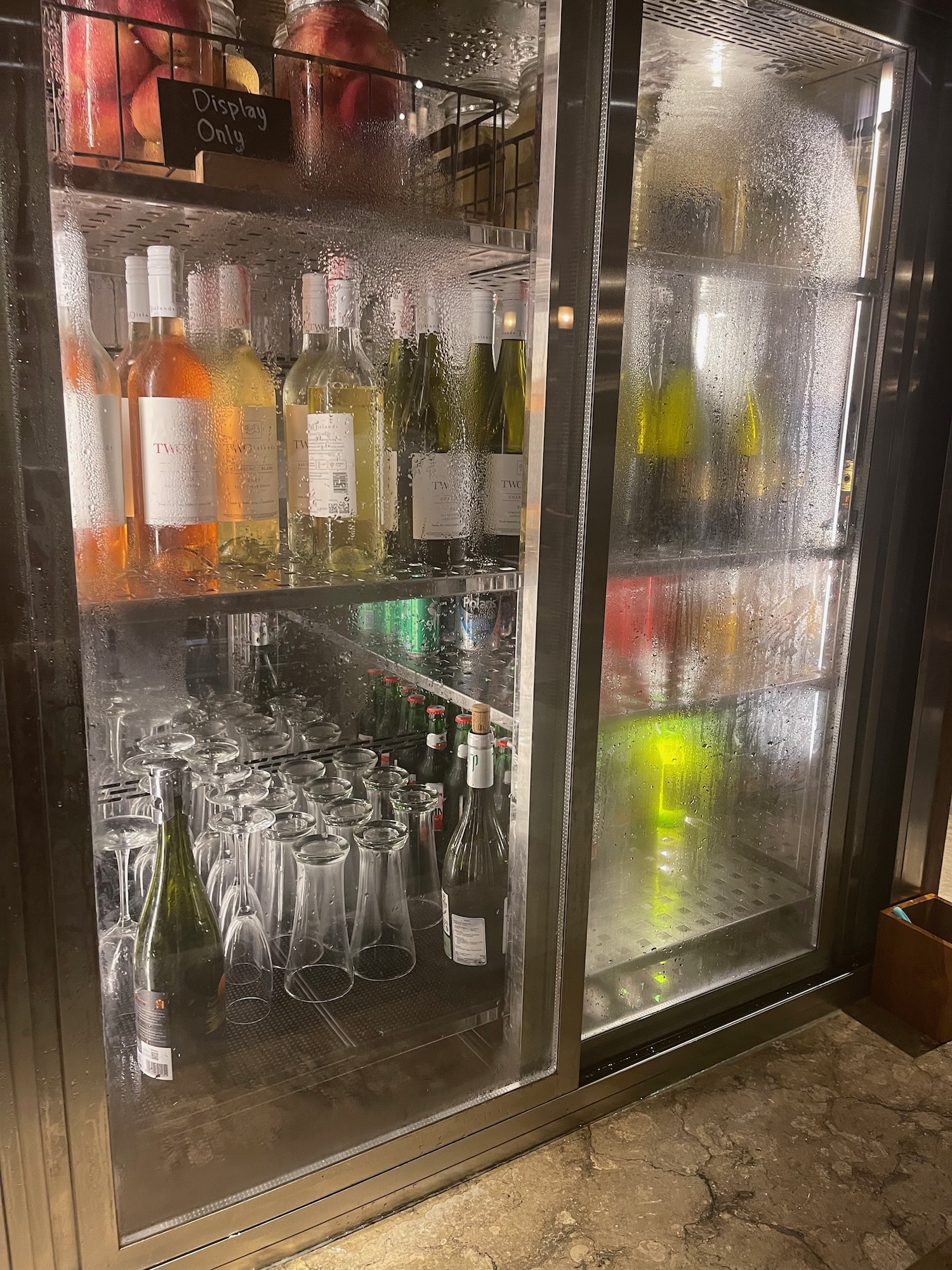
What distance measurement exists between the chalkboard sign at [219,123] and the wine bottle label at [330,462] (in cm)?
28

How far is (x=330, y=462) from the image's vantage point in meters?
1.08

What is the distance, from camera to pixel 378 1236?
1.11 metres

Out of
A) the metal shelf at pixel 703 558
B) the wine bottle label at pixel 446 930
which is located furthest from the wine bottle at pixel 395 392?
the wine bottle label at pixel 446 930

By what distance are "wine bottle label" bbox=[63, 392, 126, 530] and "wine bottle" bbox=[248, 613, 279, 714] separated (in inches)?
15.8

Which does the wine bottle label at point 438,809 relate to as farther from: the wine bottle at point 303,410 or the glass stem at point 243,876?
the wine bottle at point 303,410

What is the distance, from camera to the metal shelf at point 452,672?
133cm

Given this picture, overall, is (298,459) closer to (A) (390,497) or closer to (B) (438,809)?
(A) (390,497)

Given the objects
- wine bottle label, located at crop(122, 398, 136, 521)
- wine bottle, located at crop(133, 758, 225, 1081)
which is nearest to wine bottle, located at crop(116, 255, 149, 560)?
wine bottle label, located at crop(122, 398, 136, 521)

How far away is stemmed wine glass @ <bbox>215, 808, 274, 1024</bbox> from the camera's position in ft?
3.98

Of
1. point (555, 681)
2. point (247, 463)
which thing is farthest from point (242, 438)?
point (555, 681)

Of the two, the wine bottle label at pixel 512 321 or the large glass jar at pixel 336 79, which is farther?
the wine bottle label at pixel 512 321

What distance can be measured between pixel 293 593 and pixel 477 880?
626 millimetres

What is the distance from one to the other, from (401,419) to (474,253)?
0.86ft

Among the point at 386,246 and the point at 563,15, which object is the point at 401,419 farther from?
the point at 563,15
